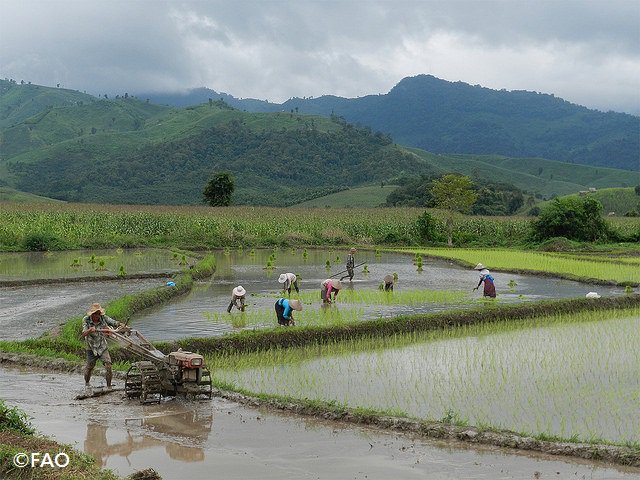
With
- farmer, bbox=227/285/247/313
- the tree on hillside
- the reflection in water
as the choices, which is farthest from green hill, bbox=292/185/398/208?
the reflection in water

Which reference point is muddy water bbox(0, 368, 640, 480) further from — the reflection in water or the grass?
the grass

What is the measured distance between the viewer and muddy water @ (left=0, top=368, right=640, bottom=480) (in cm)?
801

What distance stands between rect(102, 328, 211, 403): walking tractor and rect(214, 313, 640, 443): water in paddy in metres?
1.32

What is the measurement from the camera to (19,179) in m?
142

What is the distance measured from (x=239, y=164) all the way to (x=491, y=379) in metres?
127

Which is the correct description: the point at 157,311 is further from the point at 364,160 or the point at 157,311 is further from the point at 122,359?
the point at 364,160

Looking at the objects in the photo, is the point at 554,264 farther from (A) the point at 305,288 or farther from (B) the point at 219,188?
(B) the point at 219,188

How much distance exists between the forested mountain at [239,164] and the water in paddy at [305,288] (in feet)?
251

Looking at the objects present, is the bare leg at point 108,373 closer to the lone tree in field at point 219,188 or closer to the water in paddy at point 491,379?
the water in paddy at point 491,379

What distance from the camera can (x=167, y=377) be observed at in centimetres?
1111

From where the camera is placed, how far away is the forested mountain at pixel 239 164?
129000 millimetres

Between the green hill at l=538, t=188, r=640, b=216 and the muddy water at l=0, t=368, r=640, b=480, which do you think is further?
the green hill at l=538, t=188, r=640, b=216

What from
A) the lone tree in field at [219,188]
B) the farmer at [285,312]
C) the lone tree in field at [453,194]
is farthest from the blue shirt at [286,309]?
the lone tree in field at [219,188]

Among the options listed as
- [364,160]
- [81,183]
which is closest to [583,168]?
[364,160]
